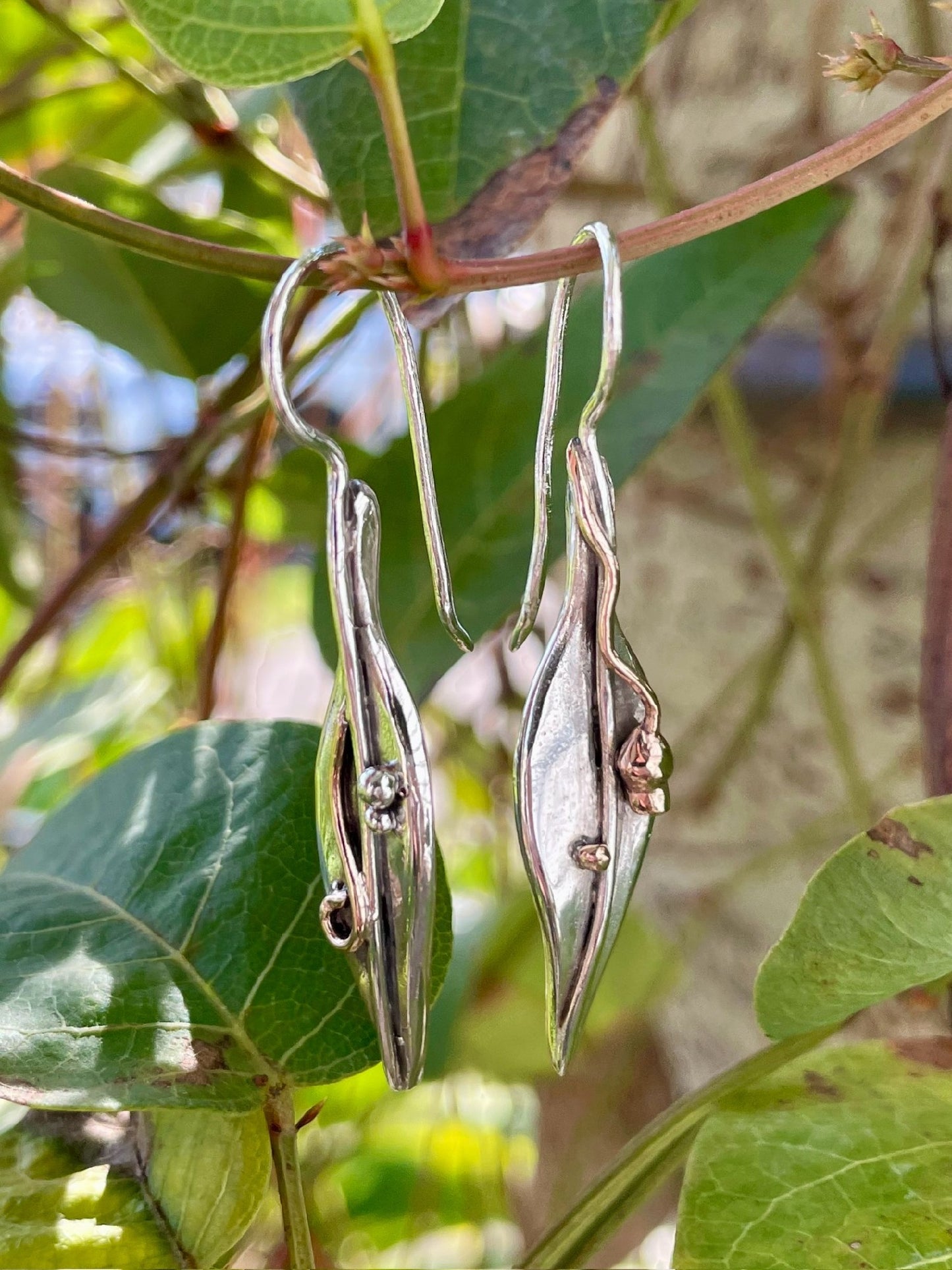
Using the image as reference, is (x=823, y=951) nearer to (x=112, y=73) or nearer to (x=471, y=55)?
(x=471, y=55)

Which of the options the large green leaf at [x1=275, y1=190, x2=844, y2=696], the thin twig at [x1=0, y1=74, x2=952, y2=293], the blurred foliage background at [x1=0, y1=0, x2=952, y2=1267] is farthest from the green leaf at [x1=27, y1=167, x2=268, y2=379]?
the thin twig at [x1=0, y1=74, x2=952, y2=293]

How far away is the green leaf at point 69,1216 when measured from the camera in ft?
0.85

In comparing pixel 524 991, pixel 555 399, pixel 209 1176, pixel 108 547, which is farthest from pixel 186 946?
pixel 524 991

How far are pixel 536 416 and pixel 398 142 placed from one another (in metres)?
0.19

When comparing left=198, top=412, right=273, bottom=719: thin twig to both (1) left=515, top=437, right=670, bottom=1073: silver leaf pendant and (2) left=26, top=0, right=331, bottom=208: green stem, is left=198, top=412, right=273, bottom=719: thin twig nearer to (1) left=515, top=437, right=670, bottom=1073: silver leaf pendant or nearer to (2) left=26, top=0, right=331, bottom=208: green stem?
(2) left=26, top=0, right=331, bottom=208: green stem

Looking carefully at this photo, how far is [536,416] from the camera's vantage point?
1.44 ft

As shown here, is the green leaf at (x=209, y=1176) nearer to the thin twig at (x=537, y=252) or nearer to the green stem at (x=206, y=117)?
the thin twig at (x=537, y=252)

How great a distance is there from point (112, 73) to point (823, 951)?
60 centimetres

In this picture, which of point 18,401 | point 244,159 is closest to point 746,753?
point 244,159

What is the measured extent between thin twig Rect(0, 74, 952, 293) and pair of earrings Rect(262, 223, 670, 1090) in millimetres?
11

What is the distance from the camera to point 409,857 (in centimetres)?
25

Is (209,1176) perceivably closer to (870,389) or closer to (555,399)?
(555,399)

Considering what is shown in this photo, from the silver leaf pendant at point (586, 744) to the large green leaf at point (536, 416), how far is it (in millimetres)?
128

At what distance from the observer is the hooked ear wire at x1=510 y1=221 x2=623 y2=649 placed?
24 centimetres
